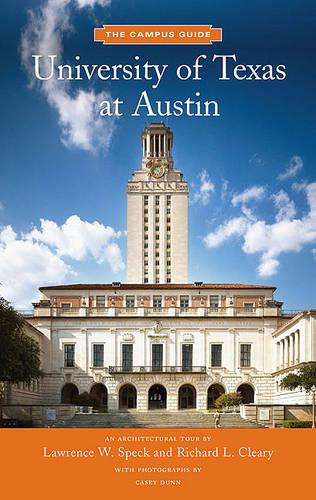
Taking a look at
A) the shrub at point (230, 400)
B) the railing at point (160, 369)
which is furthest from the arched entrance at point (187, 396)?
the shrub at point (230, 400)

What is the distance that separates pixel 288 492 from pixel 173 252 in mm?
76557

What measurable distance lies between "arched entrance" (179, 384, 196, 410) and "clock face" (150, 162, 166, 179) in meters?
28.1

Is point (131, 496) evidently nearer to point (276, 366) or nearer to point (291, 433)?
point (291, 433)

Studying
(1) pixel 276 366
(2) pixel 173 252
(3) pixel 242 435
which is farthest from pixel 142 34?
(2) pixel 173 252

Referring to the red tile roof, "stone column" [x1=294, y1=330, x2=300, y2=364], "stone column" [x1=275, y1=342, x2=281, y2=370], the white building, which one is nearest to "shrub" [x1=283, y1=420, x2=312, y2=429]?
"stone column" [x1=294, y1=330, x2=300, y2=364]

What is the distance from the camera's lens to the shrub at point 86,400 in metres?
55.3

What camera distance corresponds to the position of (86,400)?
5556 cm

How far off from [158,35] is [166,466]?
10538mm

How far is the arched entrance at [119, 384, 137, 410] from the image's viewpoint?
6209cm

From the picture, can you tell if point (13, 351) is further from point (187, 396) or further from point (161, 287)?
point (161, 287)

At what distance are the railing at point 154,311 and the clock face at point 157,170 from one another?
22307 millimetres

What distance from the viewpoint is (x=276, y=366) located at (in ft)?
198

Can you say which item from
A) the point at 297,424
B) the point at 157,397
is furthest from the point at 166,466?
the point at 157,397

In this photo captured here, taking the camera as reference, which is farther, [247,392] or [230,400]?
[247,392]
